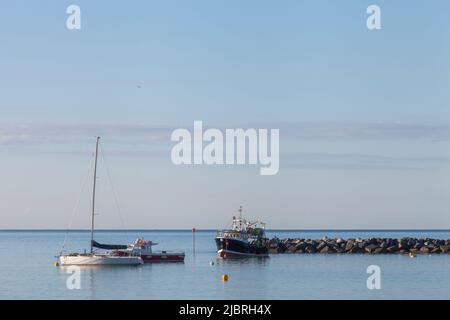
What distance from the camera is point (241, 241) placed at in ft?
357

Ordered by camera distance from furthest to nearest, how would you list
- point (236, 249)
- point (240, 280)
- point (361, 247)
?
point (361, 247)
point (236, 249)
point (240, 280)

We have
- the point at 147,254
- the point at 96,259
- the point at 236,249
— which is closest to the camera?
the point at 96,259

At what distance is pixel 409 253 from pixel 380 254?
4002mm

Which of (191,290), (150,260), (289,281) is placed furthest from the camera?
(150,260)

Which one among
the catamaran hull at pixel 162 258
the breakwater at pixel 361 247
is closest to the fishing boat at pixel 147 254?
the catamaran hull at pixel 162 258

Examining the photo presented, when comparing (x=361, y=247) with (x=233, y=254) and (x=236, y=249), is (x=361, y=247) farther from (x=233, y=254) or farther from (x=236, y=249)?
(x=233, y=254)

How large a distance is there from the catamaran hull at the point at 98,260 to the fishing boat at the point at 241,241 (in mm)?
18178

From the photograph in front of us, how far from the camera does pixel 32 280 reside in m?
79.5

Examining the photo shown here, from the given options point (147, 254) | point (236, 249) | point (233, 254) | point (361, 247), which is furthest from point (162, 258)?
point (361, 247)

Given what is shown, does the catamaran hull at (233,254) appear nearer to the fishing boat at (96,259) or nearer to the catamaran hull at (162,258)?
the catamaran hull at (162,258)

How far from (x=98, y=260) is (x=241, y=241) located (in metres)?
24.9
